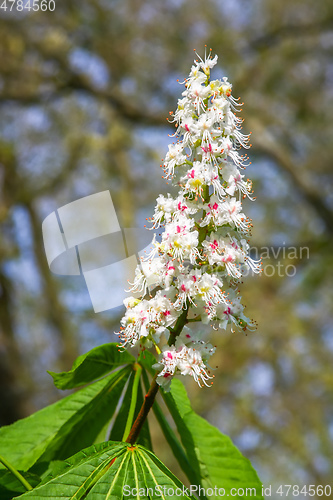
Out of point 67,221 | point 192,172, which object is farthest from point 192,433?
point 67,221

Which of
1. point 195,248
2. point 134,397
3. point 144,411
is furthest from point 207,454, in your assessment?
point 195,248

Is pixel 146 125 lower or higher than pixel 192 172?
higher

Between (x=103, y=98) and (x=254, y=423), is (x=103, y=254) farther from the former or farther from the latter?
(x=254, y=423)

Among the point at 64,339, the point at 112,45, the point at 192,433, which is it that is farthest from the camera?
the point at 112,45

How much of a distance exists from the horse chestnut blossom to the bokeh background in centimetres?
564

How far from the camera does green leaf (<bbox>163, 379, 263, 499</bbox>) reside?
1.35m

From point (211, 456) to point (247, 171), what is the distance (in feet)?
19.0

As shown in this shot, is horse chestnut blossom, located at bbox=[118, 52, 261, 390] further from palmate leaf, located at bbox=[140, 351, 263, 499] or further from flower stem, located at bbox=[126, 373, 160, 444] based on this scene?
palmate leaf, located at bbox=[140, 351, 263, 499]

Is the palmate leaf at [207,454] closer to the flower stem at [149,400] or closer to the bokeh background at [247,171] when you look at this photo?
the flower stem at [149,400]

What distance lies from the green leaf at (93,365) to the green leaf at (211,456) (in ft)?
0.58

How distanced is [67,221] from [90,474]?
97cm

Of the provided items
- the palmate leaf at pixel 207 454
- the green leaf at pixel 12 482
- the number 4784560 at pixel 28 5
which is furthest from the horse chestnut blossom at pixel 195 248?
the number 4784560 at pixel 28 5

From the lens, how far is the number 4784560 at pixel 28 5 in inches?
239

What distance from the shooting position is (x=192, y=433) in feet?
4.51
